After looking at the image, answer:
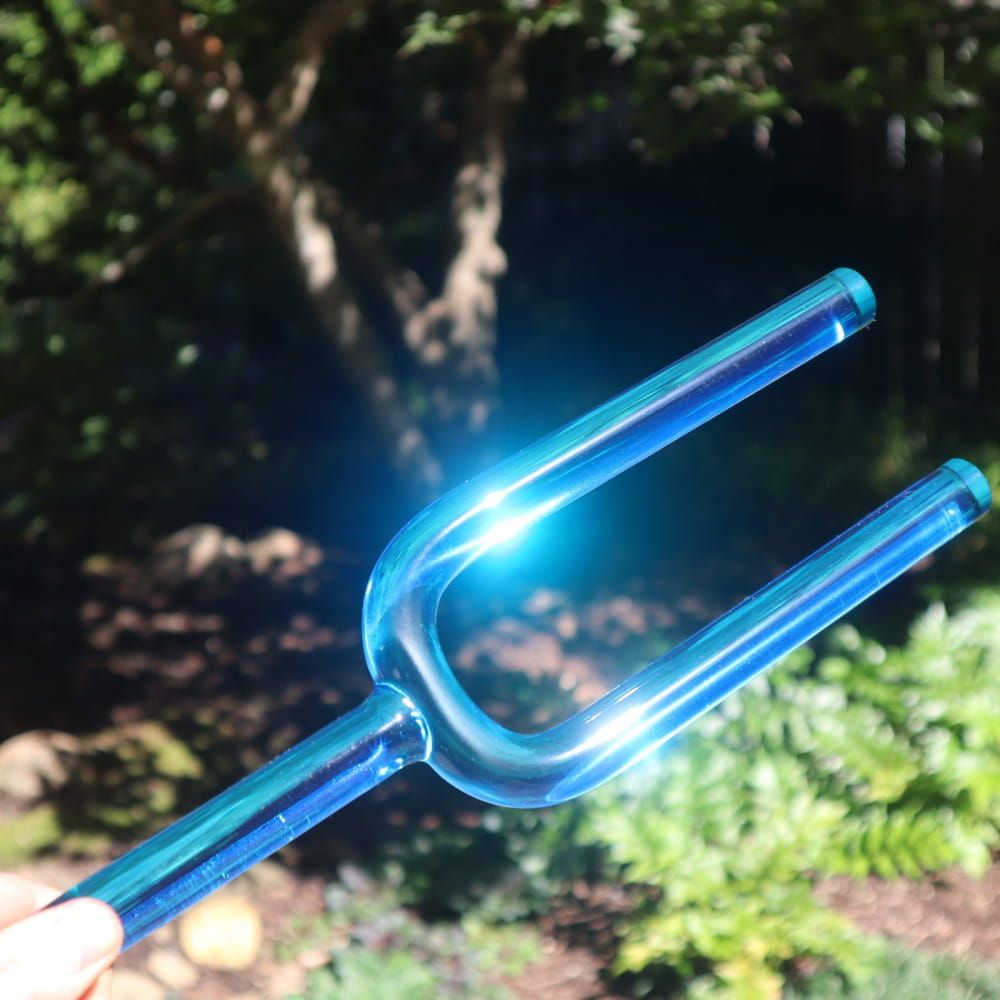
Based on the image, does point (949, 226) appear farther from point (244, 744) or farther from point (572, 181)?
point (244, 744)

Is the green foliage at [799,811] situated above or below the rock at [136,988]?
above

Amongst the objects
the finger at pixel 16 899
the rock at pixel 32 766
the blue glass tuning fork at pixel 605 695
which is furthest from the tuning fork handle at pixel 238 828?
the rock at pixel 32 766

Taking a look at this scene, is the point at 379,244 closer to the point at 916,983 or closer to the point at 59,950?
the point at 916,983

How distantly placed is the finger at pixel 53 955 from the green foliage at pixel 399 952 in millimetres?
2273

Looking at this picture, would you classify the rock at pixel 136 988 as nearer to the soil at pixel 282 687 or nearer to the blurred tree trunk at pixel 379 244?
the soil at pixel 282 687

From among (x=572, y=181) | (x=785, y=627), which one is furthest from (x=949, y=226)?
(x=785, y=627)

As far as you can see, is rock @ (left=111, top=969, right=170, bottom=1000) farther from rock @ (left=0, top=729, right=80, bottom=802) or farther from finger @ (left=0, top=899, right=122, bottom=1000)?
finger @ (left=0, top=899, right=122, bottom=1000)

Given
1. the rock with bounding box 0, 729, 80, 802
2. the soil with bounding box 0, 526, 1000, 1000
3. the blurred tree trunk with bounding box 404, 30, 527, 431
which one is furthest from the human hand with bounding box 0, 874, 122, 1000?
the blurred tree trunk with bounding box 404, 30, 527, 431

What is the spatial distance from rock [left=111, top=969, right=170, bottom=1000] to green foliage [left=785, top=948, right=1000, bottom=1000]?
5.49ft

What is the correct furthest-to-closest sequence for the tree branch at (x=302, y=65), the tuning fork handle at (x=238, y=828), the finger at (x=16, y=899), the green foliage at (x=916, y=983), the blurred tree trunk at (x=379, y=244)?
the blurred tree trunk at (x=379, y=244), the tree branch at (x=302, y=65), the green foliage at (x=916, y=983), the finger at (x=16, y=899), the tuning fork handle at (x=238, y=828)

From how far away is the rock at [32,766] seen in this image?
3.98m

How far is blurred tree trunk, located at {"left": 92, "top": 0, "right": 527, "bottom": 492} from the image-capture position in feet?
16.1

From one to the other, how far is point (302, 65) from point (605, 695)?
4.81 m

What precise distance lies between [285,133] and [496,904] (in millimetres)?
3512
